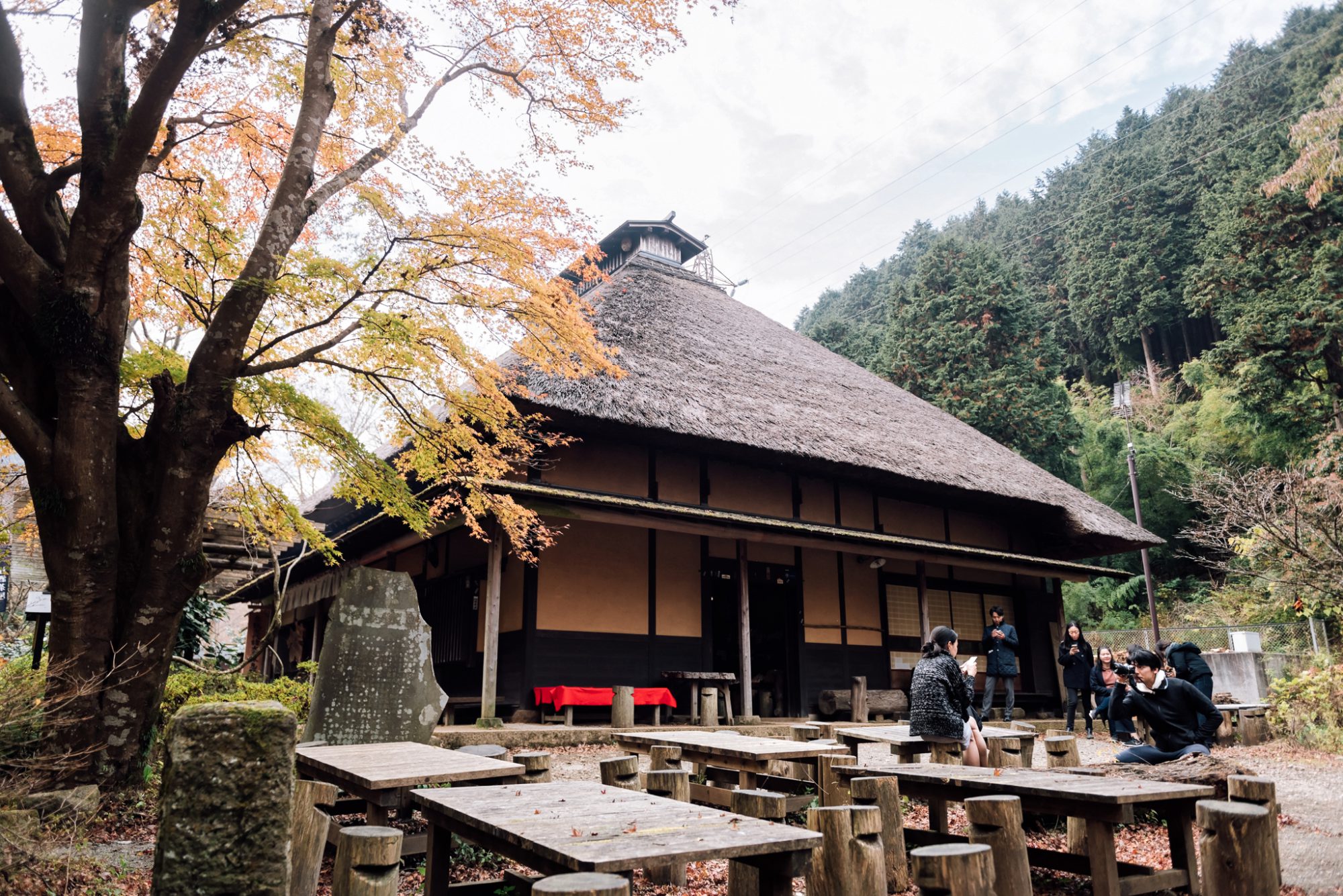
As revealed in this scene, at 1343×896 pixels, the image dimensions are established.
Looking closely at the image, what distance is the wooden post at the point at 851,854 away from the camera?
9.50ft

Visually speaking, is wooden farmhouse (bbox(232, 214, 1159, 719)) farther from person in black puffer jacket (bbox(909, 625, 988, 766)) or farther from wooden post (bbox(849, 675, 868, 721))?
person in black puffer jacket (bbox(909, 625, 988, 766))

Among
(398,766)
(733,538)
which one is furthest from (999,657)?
(398,766)

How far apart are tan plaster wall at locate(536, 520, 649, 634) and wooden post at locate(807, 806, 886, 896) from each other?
292 inches

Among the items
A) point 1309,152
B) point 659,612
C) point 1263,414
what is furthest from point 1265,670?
point 659,612

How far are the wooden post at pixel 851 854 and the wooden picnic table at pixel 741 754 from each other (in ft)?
5.30

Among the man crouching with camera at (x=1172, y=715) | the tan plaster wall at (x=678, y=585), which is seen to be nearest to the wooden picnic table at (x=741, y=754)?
the man crouching with camera at (x=1172, y=715)

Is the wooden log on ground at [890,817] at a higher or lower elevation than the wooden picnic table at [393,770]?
lower

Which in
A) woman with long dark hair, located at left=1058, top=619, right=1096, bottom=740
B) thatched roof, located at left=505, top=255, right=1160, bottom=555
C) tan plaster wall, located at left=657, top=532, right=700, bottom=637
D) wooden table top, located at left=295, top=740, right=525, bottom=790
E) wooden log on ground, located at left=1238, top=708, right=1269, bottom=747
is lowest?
wooden log on ground, located at left=1238, top=708, right=1269, bottom=747

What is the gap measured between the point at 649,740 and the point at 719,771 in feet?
1.75

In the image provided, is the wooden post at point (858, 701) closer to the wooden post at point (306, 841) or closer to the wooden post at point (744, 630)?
the wooden post at point (744, 630)

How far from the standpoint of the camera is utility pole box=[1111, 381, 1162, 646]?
1966 centimetres

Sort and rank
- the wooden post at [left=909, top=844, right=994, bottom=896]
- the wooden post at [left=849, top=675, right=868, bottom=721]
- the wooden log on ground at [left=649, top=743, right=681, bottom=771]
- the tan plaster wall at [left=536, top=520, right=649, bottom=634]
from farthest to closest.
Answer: the wooden post at [left=849, top=675, right=868, bottom=721] < the tan plaster wall at [left=536, top=520, right=649, bottom=634] < the wooden log on ground at [left=649, top=743, right=681, bottom=771] < the wooden post at [left=909, top=844, right=994, bottom=896]

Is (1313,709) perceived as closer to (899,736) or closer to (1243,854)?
(899,736)

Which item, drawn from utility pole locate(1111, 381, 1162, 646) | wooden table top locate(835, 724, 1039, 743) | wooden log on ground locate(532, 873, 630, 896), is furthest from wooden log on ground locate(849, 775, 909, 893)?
utility pole locate(1111, 381, 1162, 646)
